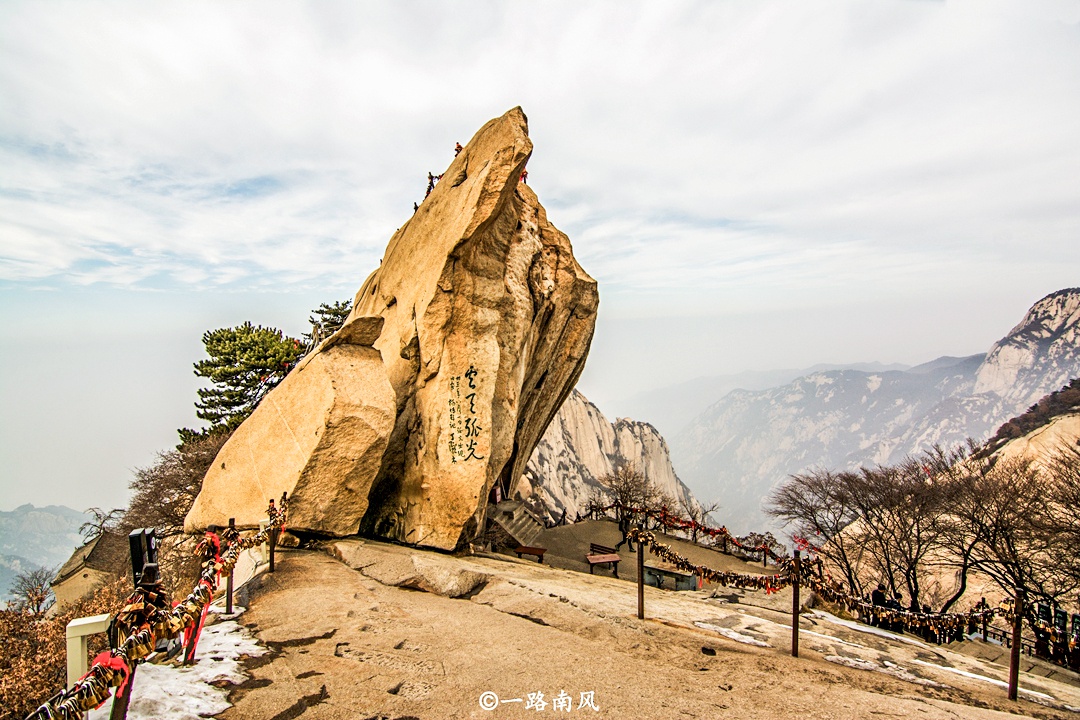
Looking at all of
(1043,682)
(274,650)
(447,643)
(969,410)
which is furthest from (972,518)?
(969,410)

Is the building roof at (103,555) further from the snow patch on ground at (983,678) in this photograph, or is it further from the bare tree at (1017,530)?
the bare tree at (1017,530)

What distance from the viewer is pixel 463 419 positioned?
1370cm

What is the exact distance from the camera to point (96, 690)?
350 centimetres

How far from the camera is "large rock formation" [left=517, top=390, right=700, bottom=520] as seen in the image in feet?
189

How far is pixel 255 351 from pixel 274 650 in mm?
19555

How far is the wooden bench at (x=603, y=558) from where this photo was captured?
15.9 metres

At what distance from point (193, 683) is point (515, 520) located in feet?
46.8

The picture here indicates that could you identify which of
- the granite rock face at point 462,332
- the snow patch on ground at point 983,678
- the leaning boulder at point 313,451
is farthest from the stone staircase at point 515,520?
the snow patch on ground at point 983,678

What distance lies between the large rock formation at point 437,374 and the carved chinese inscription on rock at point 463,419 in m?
0.03

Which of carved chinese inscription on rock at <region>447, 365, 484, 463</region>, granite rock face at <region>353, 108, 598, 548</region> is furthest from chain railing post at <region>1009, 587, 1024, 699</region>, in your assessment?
carved chinese inscription on rock at <region>447, 365, 484, 463</region>

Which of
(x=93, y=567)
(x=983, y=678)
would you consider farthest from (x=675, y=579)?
(x=93, y=567)

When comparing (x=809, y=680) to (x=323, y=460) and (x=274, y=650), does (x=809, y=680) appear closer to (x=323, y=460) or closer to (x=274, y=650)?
(x=274, y=650)

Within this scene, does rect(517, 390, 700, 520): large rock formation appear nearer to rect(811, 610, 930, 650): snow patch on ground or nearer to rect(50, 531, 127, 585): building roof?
rect(50, 531, 127, 585): building roof

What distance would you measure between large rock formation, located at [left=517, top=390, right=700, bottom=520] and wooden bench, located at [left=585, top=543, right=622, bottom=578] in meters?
29.1
